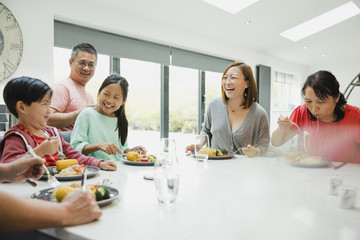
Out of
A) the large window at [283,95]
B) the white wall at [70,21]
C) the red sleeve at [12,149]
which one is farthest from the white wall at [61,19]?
the large window at [283,95]

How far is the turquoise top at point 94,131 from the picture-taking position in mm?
1690

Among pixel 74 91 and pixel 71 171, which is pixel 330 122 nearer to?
pixel 71 171

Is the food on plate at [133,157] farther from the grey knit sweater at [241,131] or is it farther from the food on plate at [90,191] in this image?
the grey knit sweater at [241,131]

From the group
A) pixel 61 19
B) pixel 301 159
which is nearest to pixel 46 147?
pixel 301 159

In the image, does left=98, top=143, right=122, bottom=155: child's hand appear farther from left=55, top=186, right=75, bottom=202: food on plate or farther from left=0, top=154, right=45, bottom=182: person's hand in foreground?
left=55, top=186, right=75, bottom=202: food on plate

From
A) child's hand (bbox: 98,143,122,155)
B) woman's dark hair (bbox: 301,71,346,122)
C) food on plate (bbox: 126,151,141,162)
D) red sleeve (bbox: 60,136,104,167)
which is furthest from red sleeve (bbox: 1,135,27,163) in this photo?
woman's dark hair (bbox: 301,71,346,122)

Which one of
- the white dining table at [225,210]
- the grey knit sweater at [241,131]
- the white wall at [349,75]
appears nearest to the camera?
the white dining table at [225,210]

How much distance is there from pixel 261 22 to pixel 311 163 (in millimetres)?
4249

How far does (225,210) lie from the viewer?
2.52ft

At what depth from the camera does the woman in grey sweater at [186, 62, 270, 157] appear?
6.75ft

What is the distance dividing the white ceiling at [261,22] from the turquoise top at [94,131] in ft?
7.96

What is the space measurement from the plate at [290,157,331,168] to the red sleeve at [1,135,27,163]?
4.18 ft

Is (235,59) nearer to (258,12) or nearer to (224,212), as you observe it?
(258,12)

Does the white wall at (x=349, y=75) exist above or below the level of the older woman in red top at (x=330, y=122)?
above
